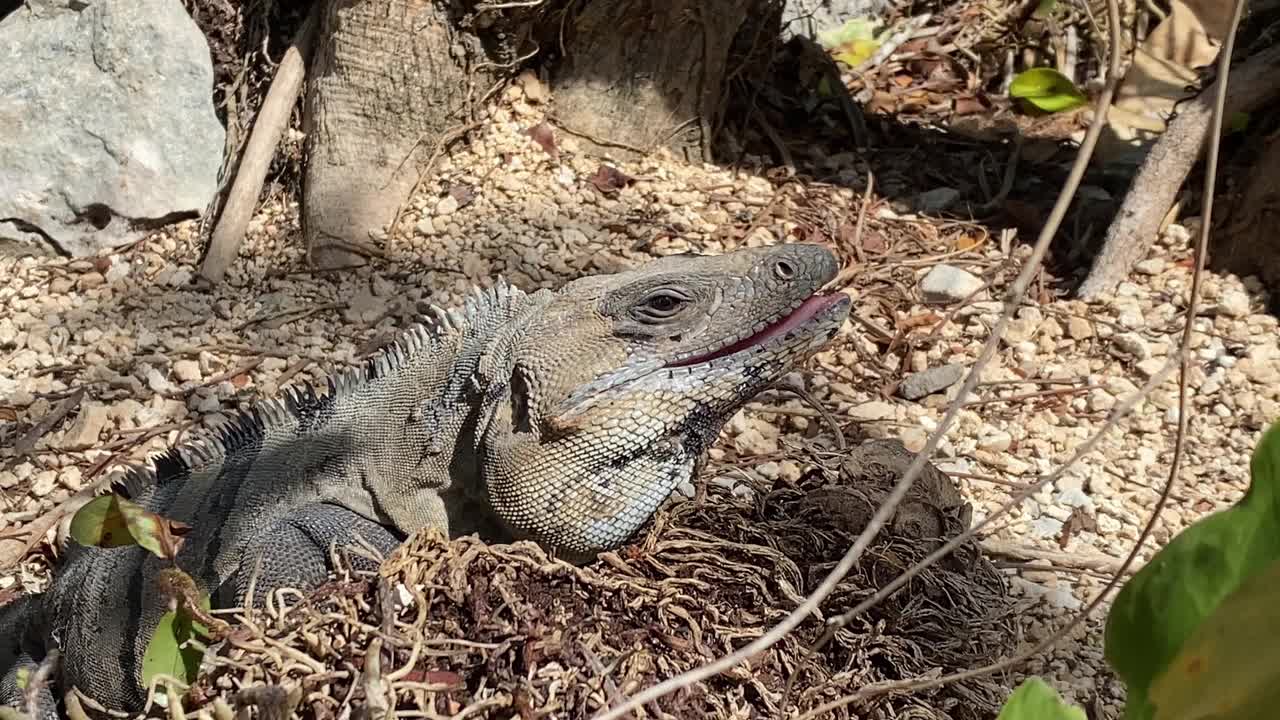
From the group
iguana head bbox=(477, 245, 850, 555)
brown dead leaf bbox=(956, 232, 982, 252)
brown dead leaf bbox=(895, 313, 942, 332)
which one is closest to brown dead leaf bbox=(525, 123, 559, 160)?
brown dead leaf bbox=(895, 313, 942, 332)

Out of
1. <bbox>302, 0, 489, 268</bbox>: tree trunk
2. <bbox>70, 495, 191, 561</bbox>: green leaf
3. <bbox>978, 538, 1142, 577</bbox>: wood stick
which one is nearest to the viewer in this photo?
<bbox>70, 495, 191, 561</bbox>: green leaf

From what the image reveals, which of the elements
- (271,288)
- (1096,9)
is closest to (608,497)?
(271,288)

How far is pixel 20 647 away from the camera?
283 cm

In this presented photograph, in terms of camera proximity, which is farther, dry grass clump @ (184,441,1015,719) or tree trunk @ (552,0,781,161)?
tree trunk @ (552,0,781,161)

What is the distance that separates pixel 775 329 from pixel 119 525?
121cm

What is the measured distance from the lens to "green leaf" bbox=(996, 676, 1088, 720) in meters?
1.13

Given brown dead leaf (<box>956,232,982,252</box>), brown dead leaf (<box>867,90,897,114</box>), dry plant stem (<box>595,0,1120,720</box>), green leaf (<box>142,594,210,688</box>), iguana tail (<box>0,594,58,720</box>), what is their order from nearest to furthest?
dry plant stem (<box>595,0,1120,720</box>)
green leaf (<box>142,594,210,688</box>)
iguana tail (<box>0,594,58,720</box>)
brown dead leaf (<box>956,232,982,252</box>)
brown dead leaf (<box>867,90,897,114</box>)

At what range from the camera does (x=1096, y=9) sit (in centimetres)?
536

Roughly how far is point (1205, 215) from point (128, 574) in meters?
2.30

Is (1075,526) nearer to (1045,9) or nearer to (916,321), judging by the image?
(916,321)

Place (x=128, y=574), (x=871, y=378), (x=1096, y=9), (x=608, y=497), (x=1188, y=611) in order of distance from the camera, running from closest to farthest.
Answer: (x=1188, y=611)
(x=608, y=497)
(x=128, y=574)
(x=871, y=378)
(x=1096, y=9)

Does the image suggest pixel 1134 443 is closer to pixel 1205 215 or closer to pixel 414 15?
pixel 1205 215

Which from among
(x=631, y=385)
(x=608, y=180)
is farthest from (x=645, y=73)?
(x=631, y=385)

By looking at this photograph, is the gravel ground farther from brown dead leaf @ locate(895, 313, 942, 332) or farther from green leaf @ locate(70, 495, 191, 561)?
green leaf @ locate(70, 495, 191, 561)
